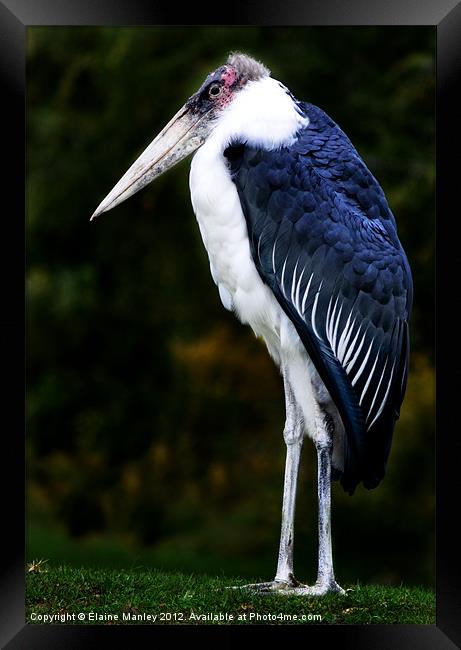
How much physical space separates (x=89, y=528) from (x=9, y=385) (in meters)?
5.40

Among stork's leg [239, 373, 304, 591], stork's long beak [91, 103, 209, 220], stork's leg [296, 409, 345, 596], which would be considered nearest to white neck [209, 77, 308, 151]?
stork's long beak [91, 103, 209, 220]

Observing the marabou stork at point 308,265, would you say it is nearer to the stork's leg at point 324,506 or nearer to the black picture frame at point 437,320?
Answer: the stork's leg at point 324,506

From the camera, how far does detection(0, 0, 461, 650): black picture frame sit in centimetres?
517

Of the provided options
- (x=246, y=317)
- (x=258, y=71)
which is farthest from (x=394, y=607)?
(x=258, y=71)

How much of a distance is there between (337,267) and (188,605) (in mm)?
1612

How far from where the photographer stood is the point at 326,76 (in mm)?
8969

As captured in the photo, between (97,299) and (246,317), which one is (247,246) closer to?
(246,317)

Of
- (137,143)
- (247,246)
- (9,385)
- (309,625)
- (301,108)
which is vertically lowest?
(309,625)

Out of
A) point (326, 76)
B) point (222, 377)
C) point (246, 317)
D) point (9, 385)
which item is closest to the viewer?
point (9, 385)

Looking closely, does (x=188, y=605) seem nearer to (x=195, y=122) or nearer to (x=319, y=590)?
(x=319, y=590)

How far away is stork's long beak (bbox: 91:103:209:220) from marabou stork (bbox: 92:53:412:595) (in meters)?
0.06

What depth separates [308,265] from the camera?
5.40 meters

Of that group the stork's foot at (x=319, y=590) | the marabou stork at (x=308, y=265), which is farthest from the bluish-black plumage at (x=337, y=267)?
the stork's foot at (x=319, y=590)

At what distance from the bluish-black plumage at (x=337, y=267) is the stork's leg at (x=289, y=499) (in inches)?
10.3
